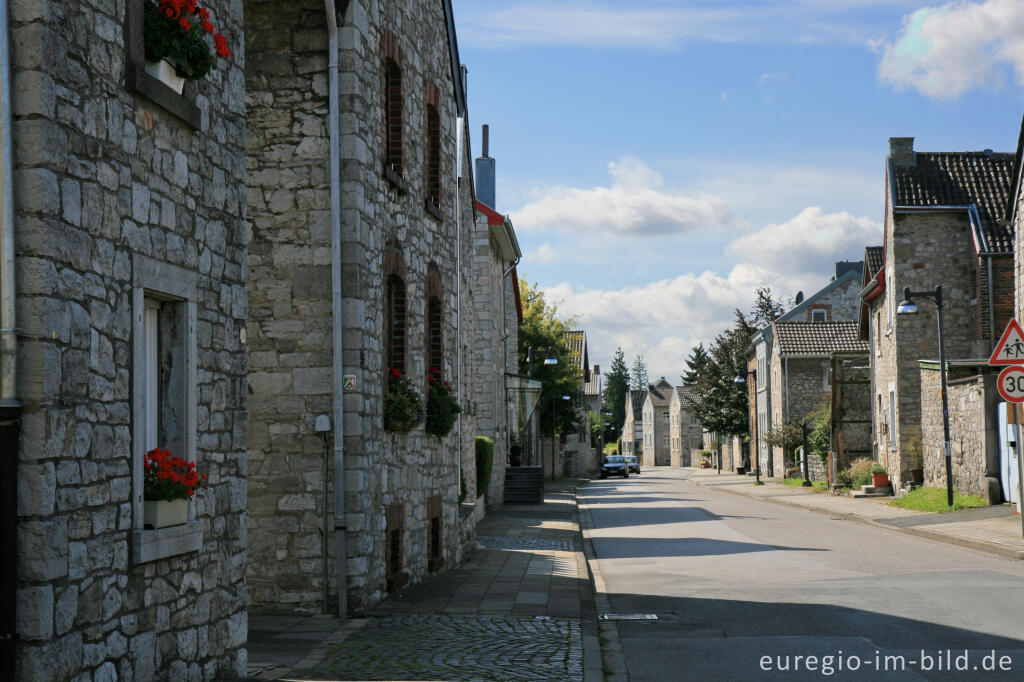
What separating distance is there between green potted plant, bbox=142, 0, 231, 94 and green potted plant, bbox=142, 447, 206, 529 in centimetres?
239

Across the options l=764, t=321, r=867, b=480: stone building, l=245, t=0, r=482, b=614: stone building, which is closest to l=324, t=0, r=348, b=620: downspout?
l=245, t=0, r=482, b=614: stone building

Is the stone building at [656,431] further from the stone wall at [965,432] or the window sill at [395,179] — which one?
the window sill at [395,179]

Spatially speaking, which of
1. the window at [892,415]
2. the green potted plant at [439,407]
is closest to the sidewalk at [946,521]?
the window at [892,415]

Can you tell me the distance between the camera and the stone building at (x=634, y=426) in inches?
5910

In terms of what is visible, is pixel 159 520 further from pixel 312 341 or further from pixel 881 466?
pixel 881 466

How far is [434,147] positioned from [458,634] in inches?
341

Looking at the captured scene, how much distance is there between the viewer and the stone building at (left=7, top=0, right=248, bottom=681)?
5.42 m

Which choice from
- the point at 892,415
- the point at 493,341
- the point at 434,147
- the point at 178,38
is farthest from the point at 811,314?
the point at 178,38

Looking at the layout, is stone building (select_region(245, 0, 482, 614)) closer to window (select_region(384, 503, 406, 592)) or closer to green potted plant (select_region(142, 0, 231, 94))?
window (select_region(384, 503, 406, 592))

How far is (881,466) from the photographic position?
34.9 m

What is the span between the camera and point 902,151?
33.5m

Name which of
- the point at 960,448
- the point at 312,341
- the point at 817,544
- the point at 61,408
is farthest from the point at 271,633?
the point at 960,448

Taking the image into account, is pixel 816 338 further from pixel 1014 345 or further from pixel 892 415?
pixel 1014 345

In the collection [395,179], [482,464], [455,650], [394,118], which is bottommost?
[455,650]
